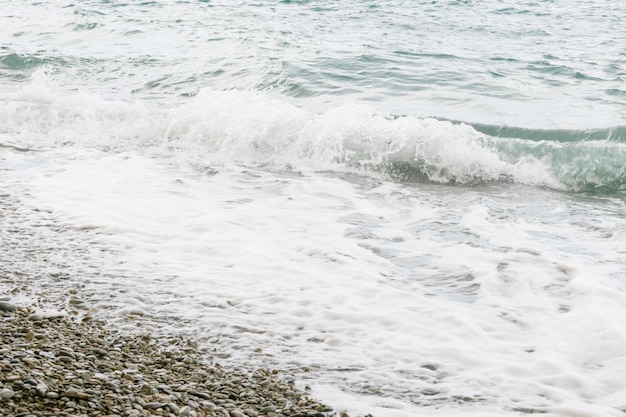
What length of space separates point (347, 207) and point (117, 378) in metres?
4.43

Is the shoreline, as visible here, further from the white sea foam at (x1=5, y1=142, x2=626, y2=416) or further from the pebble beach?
the white sea foam at (x1=5, y1=142, x2=626, y2=416)

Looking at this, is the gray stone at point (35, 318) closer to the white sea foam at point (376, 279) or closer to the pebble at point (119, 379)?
the pebble at point (119, 379)

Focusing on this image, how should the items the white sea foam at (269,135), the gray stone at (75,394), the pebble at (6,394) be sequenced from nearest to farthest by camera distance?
the pebble at (6,394) → the gray stone at (75,394) → the white sea foam at (269,135)

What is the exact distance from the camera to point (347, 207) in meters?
7.92

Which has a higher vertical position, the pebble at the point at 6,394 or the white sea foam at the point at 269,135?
the pebble at the point at 6,394

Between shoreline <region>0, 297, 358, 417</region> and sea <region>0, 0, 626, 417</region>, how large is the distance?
0.16 metres

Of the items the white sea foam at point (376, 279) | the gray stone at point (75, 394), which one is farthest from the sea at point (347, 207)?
the gray stone at point (75, 394)

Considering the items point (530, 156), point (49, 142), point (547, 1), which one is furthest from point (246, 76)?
point (547, 1)

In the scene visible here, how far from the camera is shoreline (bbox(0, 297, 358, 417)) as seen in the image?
348cm

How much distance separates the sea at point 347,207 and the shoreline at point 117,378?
159 millimetres

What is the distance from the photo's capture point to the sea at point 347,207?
4.47m

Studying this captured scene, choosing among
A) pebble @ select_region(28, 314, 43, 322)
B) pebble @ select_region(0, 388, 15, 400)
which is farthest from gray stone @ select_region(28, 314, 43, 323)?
pebble @ select_region(0, 388, 15, 400)

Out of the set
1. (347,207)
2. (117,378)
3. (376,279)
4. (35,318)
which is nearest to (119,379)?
(117,378)

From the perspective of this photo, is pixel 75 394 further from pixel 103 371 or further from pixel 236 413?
pixel 236 413
